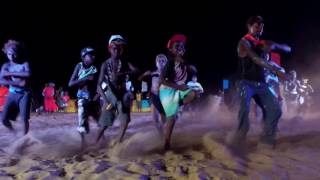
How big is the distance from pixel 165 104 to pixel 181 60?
71cm

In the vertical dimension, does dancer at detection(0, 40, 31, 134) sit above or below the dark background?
below

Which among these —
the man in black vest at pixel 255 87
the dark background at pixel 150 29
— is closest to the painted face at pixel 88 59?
the man in black vest at pixel 255 87

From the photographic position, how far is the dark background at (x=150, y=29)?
30.0 m

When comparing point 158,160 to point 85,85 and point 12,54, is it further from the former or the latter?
point 12,54

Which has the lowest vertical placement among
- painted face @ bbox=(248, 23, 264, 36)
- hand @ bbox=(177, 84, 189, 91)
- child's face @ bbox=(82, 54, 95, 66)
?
hand @ bbox=(177, 84, 189, 91)

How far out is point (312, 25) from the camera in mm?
29266

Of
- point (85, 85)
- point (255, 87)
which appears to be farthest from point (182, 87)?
point (85, 85)

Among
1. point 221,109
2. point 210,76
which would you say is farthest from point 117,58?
point 210,76

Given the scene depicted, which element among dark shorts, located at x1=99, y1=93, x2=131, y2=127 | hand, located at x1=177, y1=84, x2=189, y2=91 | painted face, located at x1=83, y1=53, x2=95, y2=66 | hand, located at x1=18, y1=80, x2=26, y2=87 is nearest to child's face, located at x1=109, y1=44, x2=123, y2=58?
painted face, located at x1=83, y1=53, x2=95, y2=66

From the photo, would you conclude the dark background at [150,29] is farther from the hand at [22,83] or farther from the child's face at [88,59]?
the child's face at [88,59]

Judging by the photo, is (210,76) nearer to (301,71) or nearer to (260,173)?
(301,71)

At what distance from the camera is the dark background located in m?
30.0

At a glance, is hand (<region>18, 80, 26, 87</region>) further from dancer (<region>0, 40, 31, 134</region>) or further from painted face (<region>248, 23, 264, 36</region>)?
painted face (<region>248, 23, 264, 36</region>)

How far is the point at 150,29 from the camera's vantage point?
117ft
